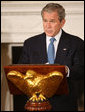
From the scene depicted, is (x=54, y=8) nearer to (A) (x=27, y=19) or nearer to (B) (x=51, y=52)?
(B) (x=51, y=52)

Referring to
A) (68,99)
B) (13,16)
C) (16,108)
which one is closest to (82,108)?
(16,108)

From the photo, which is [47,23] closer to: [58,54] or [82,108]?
[58,54]

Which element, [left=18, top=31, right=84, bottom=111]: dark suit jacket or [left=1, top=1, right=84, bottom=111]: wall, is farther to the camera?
[left=1, top=1, right=84, bottom=111]: wall

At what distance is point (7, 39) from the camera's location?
10.5ft

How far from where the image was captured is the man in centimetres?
195

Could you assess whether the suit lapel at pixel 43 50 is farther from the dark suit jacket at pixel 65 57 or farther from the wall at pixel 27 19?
the wall at pixel 27 19

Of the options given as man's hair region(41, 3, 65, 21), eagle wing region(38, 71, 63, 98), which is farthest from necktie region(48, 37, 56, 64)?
eagle wing region(38, 71, 63, 98)

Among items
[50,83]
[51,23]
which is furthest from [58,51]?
[50,83]

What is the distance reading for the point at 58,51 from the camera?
79.7 inches

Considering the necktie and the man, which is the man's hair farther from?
the necktie

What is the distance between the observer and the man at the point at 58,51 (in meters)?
1.95

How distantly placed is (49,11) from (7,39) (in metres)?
1.31

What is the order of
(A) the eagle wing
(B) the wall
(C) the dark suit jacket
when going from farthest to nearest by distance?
(B) the wall < (C) the dark suit jacket < (A) the eagle wing

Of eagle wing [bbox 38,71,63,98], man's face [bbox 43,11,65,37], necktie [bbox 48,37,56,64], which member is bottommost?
eagle wing [bbox 38,71,63,98]
